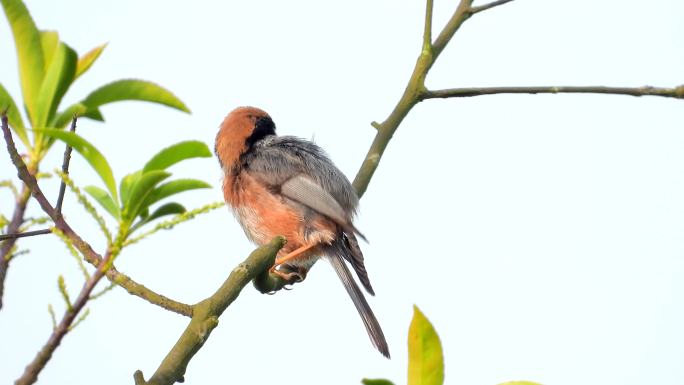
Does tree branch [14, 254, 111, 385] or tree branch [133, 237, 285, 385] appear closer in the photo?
tree branch [14, 254, 111, 385]

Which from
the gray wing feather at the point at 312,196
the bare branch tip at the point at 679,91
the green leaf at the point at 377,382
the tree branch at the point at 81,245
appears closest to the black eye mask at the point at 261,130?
the gray wing feather at the point at 312,196

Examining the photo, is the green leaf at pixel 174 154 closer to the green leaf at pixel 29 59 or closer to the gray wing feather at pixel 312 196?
the green leaf at pixel 29 59

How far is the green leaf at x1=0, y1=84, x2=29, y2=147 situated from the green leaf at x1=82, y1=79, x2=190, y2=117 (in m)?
0.16

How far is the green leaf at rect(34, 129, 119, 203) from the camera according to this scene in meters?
1.78

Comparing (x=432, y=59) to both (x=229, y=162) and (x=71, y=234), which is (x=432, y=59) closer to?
(x=229, y=162)

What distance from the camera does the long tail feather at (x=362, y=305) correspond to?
5.32 metres

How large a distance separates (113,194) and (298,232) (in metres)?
4.14

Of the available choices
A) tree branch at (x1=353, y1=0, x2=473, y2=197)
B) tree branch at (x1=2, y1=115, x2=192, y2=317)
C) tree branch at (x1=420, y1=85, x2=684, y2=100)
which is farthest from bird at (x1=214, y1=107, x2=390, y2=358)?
tree branch at (x1=2, y1=115, x2=192, y2=317)

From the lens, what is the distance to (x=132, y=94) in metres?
1.99

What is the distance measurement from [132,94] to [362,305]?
3.98m

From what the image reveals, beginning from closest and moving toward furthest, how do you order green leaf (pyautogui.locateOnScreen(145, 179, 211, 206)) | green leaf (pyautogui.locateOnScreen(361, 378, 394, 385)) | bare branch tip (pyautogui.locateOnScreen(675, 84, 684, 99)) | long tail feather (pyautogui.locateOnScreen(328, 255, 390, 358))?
green leaf (pyautogui.locateOnScreen(361, 378, 394, 385)), green leaf (pyautogui.locateOnScreen(145, 179, 211, 206)), bare branch tip (pyautogui.locateOnScreen(675, 84, 684, 99)), long tail feather (pyautogui.locateOnScreen(328, 255, 390, 358))

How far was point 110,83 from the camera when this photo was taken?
6.26 ft

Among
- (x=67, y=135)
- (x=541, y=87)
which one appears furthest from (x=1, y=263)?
(x=541, y=87)

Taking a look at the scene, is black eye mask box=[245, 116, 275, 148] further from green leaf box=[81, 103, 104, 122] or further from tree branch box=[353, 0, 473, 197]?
green leaf box=[81, 103, 104, 122]
